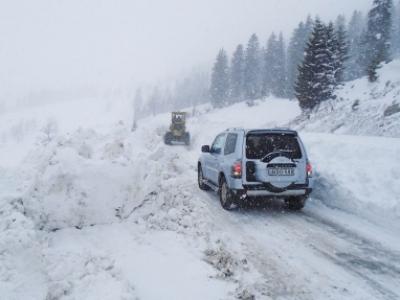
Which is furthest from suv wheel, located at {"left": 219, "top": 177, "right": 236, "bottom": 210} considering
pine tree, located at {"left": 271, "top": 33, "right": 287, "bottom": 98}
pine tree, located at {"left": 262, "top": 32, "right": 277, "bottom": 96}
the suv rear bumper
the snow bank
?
pine tree, located at {"left": 262, "top": 32, "right": 277, "bottom": 96}

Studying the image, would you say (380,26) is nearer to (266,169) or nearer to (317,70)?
(317,70)

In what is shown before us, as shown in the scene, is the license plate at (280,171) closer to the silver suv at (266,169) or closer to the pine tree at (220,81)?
the silver suv at (266,169)

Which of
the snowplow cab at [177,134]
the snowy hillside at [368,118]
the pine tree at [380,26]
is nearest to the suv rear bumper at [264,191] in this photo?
the snowy hillside at [368,118]

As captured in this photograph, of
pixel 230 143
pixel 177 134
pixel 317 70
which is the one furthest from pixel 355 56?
pixel 230 143

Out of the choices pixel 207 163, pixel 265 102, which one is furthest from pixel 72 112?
pixel 207 163

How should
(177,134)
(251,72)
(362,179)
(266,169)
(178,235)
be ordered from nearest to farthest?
(178,235), (266,169), (362,179), (177,134), (251,72)

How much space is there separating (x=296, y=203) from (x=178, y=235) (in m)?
3.38

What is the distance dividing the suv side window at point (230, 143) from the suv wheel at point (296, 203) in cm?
183

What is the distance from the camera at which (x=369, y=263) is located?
16.5 ft

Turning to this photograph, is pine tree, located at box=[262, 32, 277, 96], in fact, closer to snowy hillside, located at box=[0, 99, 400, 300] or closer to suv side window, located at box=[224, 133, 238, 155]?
snowy hillside, located at box=[0, 99, 400, 300]

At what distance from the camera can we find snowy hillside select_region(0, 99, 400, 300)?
13.8ft

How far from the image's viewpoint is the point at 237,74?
253 feet

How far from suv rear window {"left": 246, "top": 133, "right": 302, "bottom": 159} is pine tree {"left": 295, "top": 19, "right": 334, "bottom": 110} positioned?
3008 centimetres

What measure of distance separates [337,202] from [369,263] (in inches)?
143
